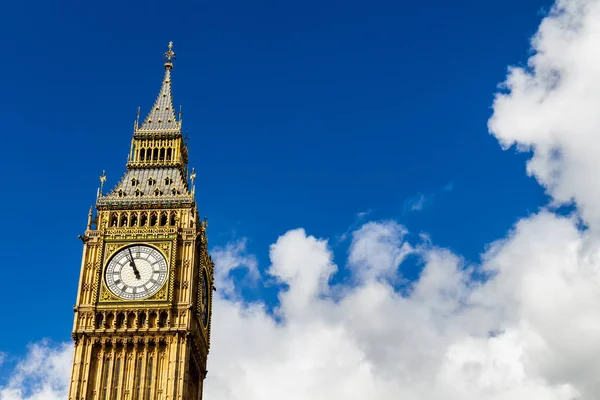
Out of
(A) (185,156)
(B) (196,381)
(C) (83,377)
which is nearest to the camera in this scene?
(C) (83,377)

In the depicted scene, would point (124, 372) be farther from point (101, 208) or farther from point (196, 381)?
point (101, 208)

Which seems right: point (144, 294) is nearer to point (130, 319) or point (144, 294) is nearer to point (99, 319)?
point (130, 319)

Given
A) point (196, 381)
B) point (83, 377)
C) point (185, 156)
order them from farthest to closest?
point (185, 156) < point (196, 381) < point (83, 377)

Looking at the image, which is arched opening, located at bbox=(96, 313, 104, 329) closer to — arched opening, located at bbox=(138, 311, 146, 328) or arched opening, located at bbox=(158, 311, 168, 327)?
arched opening, located at bbox=(138, 311, 146, 328)

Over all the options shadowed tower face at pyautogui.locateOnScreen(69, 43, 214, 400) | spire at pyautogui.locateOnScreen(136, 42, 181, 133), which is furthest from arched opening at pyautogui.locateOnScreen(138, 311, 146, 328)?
spire at pyautogui.locateOnScreen(136, 42, 181, 133)

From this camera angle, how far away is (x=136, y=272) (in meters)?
98.9

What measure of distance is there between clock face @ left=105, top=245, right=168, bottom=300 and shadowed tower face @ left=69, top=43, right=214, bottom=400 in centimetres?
9

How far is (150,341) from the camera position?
9619cm

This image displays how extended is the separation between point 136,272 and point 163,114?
21795 mm

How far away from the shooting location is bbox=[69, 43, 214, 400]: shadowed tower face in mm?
95000

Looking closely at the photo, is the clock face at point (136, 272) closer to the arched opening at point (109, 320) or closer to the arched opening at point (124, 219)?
the arched opening at point (109, 320)

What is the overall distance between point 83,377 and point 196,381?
38.6 feet

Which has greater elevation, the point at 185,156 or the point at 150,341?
the point at 185,156

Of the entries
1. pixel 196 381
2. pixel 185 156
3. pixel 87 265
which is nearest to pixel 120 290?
pixel 87 265
